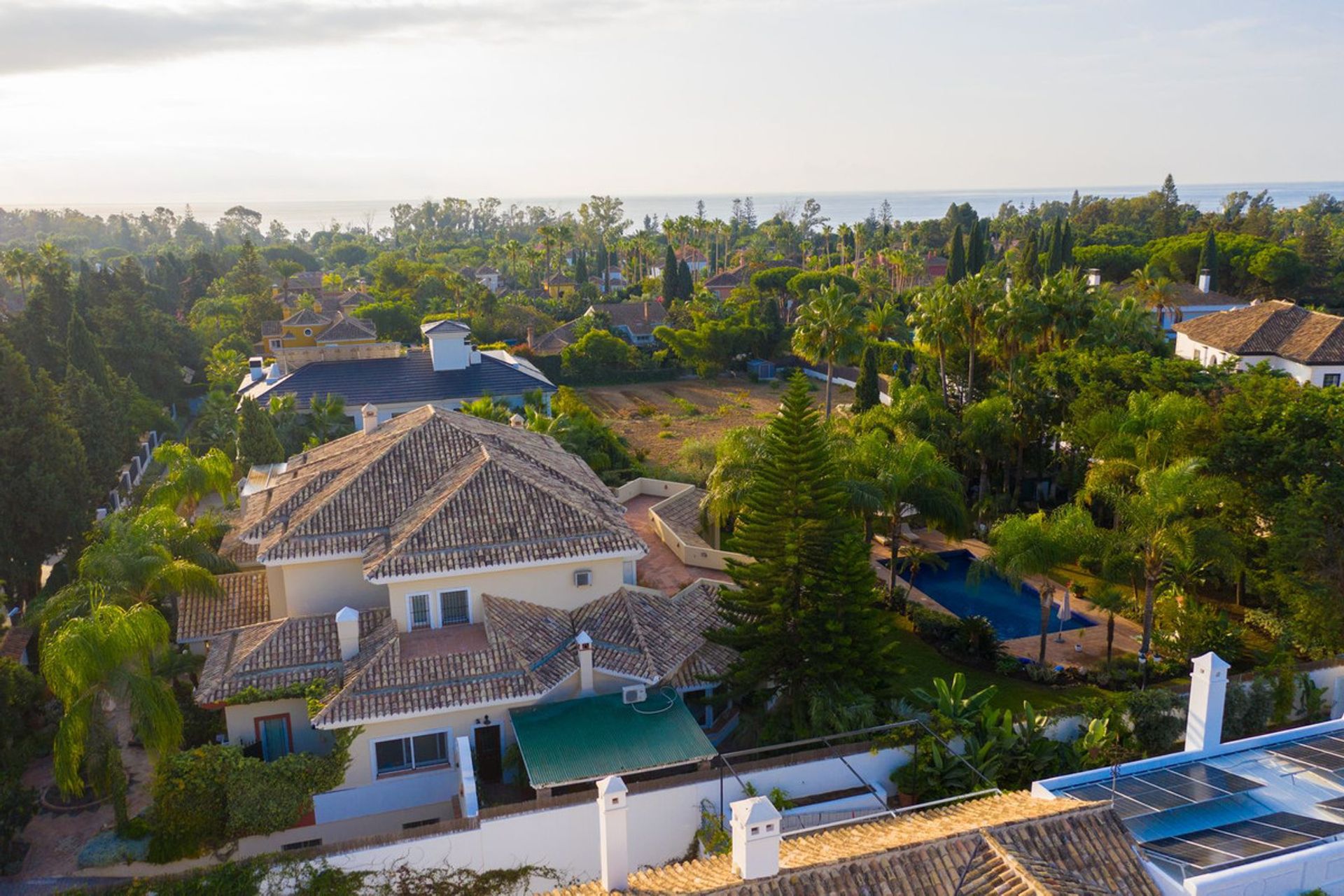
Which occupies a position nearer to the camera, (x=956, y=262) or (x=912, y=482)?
(x=912, y=482)

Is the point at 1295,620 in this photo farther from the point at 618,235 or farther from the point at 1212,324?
the point at 618,235

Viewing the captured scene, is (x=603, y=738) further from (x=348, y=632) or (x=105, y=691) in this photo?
(x=105, y=691)

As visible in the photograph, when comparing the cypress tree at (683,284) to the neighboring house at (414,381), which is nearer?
the neighboring house at (414,381)

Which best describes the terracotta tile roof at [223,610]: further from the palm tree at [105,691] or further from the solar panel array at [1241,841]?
the solar panel array at [1241,841]

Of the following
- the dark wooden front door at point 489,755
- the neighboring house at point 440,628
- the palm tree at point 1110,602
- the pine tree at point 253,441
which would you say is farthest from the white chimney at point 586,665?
the pine tree at point 253,441

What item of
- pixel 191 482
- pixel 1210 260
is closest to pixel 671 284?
pixel 1210 260

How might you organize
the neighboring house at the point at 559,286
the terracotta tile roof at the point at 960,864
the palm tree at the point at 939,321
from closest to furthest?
the terracotta tile roof at the point at 960,864 < the palm tree at the point at 939,321 < the neighboring house at the point at 559,286
